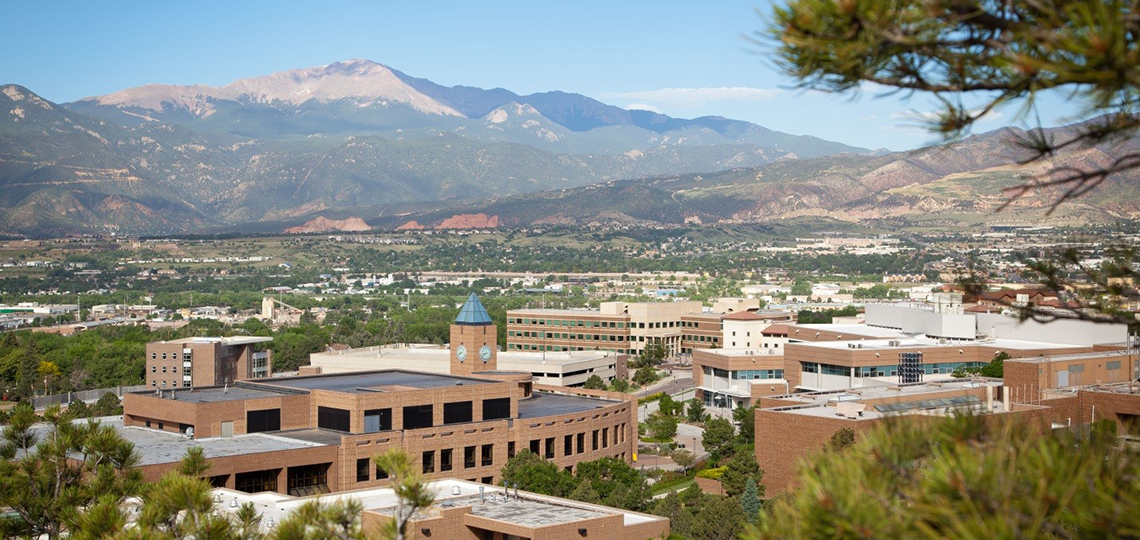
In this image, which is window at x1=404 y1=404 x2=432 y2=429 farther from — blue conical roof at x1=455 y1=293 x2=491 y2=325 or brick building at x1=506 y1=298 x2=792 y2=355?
brick building at x1=506 y1=298 x2=792 y2=355

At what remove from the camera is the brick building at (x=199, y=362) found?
99.1 meters

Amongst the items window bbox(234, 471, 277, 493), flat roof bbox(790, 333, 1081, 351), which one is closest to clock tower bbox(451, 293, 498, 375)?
window bbox(234, 471, 277, 493)

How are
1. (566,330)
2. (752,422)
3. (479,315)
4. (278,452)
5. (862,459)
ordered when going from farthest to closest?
(566,330) → (752,422) → (479,315) → (278,452) → (862,459)

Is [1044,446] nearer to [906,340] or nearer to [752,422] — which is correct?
[752,422]

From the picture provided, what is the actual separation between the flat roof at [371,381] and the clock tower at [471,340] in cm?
219

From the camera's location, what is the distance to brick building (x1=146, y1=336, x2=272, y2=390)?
99125 millimetres

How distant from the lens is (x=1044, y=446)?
962 cm

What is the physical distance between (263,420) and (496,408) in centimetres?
974

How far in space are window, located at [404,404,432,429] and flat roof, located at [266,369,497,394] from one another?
348 cm

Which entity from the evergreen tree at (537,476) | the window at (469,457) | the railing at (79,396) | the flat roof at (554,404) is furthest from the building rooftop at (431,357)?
the evergreen tree at (537,476)

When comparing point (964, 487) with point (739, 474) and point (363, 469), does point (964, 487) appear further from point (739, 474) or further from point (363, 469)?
point (739, 474)

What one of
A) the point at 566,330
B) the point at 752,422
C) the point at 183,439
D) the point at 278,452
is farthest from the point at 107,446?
the point at 566,330

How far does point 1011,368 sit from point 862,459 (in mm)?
64211

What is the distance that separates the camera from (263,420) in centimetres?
5541
